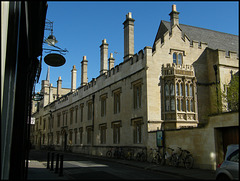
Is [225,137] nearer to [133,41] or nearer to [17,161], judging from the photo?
[17,161]

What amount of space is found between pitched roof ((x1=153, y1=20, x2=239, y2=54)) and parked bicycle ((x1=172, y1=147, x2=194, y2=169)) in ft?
42.4

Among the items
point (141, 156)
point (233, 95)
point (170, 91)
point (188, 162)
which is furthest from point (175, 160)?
point (233, 95)

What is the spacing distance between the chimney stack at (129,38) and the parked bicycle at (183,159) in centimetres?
1064

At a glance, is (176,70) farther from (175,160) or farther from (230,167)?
A: (230,167)

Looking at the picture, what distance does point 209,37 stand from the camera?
2666 cm

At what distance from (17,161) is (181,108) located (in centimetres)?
1387

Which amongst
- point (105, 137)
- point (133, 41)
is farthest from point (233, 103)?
point (105, 137)

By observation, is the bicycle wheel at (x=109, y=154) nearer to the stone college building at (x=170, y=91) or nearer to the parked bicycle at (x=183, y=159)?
the stone college building at (x=170, y=91)

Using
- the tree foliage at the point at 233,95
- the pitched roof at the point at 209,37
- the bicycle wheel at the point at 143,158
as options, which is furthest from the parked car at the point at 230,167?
the pitched roof at the point at 209,37

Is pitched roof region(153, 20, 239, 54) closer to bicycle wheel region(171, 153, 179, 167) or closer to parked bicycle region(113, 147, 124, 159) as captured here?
parked bicycle region(113, 147, 124, 159)

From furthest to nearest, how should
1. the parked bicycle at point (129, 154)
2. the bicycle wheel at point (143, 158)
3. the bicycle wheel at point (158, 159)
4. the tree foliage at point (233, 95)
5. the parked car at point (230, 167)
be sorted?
the parked bicycle at point (129, 154) < the tree foliage at point (233, 95) < the bicycle wheel at point (143, 158) < the bicycle wheel at point (158, 159) < the parked car at point (230, 167)

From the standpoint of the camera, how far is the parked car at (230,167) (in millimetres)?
7492

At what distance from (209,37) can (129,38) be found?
8.72 meters

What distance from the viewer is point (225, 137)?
12.8 meters
